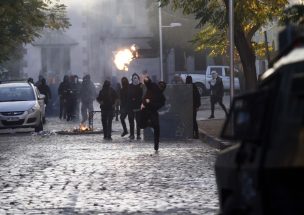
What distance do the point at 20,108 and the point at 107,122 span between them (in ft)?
16.6

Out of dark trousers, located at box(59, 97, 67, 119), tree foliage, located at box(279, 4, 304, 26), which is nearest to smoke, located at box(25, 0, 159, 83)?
dark trousers, located at box(59, 97, 67, 119)

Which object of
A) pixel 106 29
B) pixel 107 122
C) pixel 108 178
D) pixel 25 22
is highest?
pixel 106 29

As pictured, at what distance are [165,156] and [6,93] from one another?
14101 mm

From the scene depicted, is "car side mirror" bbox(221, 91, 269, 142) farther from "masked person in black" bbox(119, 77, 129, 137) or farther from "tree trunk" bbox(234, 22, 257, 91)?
"tree trunk" bbox(234, 22, 257, 91)

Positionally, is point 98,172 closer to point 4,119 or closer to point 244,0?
point 244,0

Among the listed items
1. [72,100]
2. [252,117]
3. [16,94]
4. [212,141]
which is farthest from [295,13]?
[72,100]

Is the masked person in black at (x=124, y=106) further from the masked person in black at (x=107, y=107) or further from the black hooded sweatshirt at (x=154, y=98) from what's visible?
the black hooded sweatshirt at (x=154, y=98)

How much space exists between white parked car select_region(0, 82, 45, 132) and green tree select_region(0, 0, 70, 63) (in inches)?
123

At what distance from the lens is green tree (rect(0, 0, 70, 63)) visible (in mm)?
37469

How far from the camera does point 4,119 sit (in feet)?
102

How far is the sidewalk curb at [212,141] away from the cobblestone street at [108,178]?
26cm

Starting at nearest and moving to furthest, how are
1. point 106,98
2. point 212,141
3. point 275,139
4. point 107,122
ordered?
point 275,139, point 212,141, point 107,122, point 106,98

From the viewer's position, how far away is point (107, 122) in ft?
89.2

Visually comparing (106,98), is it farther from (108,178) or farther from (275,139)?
(275,139)
